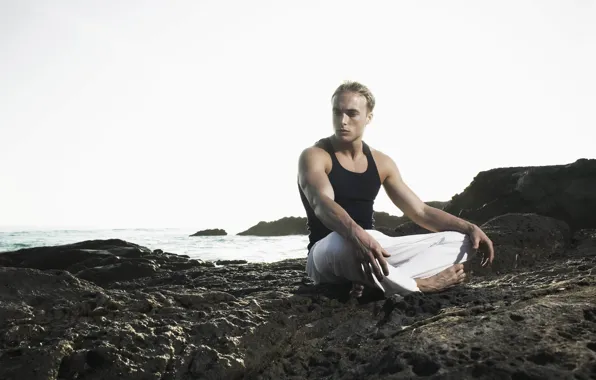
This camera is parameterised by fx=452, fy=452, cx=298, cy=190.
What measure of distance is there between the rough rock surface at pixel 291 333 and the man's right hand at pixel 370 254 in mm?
208

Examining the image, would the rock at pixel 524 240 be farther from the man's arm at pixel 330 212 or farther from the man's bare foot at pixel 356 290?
the man's arm at pixel 330 212

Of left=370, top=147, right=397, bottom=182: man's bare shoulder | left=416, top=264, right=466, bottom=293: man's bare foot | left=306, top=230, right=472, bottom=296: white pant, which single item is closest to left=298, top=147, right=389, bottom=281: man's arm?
left=306, top=230, right=472, bottom=296: white pant

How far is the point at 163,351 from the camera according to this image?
1971mm

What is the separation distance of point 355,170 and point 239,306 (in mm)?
1663

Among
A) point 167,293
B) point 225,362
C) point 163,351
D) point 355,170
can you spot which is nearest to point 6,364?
point 163,351

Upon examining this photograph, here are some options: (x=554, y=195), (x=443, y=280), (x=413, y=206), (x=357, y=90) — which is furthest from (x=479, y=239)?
(x=554, y=195)

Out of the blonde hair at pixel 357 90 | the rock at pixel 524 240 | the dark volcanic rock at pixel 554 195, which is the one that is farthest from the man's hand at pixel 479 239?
the dark volcanic rock at pixel 554 195

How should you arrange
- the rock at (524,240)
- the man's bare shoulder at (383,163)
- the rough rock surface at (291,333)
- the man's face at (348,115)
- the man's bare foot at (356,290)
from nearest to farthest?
the rough rock surface at (291,333) → the man's bare foot at (356,290) → the man's face at (348,115) → the man's bare shoulder at (383,163) → the rock at (524,240)

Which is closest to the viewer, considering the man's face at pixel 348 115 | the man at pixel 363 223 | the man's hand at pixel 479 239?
the man at pixel 363 223

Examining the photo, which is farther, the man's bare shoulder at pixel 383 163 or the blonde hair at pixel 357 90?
the man's bare shoulder at pixel 383 163

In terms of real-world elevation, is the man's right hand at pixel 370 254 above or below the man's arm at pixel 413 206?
below

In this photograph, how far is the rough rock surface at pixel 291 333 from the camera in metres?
1.59

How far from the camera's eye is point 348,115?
3664 millimetres

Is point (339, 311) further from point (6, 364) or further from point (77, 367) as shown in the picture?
point (6, 364)
